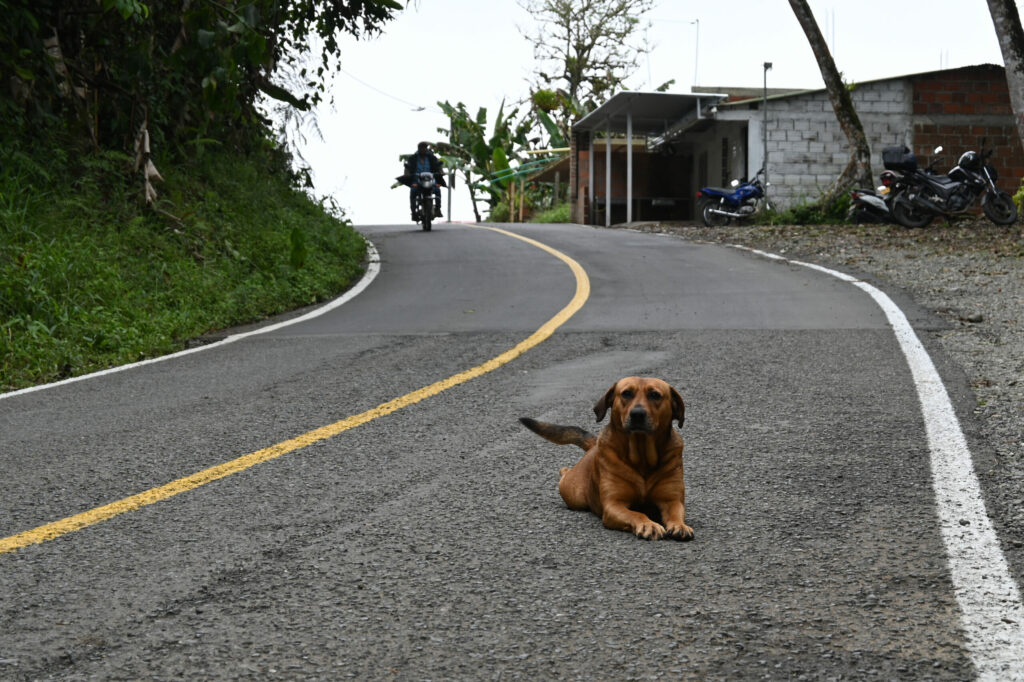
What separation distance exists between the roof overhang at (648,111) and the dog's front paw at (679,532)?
82.3 feet

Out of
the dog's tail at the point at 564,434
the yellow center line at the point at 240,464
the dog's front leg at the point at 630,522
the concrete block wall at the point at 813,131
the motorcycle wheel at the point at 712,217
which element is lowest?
the yellow center line at the point at 240,464

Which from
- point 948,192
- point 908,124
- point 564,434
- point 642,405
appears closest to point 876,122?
point 908,124

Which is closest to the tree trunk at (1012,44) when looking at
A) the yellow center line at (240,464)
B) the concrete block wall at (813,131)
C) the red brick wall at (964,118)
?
the concrete block wall at (813,131)

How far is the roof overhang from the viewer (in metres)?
29.2

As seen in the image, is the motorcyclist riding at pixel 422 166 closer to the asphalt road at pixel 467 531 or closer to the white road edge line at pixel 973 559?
the asphalt road at pixel 467 531

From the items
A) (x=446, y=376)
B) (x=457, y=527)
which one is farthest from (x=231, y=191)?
(x=457, y=527)

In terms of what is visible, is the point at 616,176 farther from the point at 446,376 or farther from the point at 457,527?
the point at 457,527

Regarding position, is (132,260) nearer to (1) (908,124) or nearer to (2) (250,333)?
(2) (250,333)

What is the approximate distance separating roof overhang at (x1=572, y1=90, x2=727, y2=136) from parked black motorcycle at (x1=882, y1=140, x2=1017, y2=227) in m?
8.00

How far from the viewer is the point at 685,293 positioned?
12.8 meters

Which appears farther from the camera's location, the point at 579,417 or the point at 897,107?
the point at 897,107

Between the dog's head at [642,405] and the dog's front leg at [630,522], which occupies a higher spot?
the dog's head at [642,405]

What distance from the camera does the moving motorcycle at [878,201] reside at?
2167 centimetres

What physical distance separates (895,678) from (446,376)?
5.16 metres
